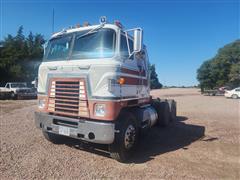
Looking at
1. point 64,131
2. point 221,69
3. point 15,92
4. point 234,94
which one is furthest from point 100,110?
point 221,69

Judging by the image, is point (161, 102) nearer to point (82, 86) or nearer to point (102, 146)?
point (102, 146)

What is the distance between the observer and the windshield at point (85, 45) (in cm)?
514

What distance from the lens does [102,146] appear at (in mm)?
6098

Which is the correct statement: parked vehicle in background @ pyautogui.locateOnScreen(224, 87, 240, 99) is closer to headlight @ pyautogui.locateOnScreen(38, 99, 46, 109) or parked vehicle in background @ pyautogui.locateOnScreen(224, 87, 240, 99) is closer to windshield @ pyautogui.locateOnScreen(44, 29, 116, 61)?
windshield @ pyautogui.locateOnScreen(44, 29, 116, 61)

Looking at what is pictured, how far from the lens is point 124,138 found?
5047 millimetres

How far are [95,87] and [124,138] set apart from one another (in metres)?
1.31

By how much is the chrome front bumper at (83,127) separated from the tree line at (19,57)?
3030 centimetres

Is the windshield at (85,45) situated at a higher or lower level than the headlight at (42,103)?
higher

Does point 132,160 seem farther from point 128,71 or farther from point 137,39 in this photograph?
point 137,39

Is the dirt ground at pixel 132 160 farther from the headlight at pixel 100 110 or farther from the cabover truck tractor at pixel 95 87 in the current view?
the headlight at pixel 100 110

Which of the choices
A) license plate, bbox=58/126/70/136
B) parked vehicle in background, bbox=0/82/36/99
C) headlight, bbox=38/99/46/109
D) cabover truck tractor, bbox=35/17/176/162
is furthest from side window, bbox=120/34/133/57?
parked vehicle in background, bbox=0/82/36/99

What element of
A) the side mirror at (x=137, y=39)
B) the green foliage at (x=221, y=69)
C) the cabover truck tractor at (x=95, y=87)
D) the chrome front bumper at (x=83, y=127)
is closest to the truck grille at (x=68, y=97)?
the cabover truck tractor at (x=95, y=87)

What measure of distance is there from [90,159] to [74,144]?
4.22 feet

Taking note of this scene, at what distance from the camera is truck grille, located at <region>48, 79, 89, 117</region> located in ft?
16.3
